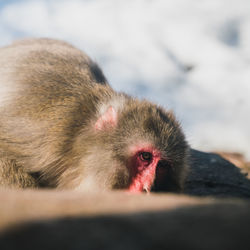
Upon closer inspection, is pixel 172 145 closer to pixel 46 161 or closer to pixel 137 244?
pixel 46 161

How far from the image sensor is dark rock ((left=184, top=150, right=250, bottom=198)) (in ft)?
18.5

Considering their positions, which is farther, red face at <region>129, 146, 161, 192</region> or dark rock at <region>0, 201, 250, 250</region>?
red face at <region>129, 146, 161, 192</region>

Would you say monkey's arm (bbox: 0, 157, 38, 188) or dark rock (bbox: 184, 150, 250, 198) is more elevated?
dark rock (bbox: 184, 150, 250, 198)

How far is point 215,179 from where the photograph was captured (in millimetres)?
5871

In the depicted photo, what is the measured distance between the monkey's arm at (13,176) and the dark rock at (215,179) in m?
2.76

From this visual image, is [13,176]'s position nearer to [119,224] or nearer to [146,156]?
[146,156]

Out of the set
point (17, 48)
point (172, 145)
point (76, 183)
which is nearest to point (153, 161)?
point (172, 145)

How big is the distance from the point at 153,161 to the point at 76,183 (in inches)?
34.6

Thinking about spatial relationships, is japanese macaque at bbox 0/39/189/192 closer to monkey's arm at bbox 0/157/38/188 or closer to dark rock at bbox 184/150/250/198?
monkey's arm at bbox 0/157/38/188

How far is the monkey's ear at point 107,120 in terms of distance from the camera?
373cm

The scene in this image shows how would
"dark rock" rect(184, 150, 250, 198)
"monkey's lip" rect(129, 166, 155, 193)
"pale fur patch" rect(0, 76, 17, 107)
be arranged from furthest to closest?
"dark rock" rect(184, 150, 250, 198) → "pale fur patch" rect(0, 76, 17, 107) → "monkey's lip" rect(129, 166, 155, 193)

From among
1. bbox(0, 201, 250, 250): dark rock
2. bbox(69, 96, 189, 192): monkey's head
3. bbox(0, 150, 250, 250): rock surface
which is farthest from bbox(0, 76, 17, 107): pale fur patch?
bbox(0, 201, 250, 250): dark rock

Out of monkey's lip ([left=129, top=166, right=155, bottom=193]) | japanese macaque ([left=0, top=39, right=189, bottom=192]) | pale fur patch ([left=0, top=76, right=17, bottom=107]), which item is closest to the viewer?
monkey's lip ([left=129, top=166, right=155, bottom=193])

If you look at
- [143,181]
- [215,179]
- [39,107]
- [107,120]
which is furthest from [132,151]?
[215,179]
